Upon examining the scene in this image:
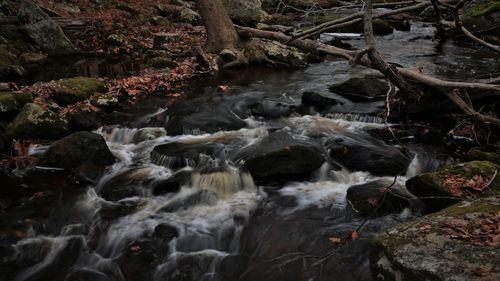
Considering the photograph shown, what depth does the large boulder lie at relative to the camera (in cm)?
1595

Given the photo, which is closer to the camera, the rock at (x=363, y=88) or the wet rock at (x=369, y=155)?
the wet rock at (x=369, y=155)

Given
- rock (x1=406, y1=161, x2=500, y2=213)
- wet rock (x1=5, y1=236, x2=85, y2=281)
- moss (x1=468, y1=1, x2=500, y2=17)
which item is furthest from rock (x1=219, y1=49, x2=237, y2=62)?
→ moss (x1=468, y1=1, x2=500, y2=17)

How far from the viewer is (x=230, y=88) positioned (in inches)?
491

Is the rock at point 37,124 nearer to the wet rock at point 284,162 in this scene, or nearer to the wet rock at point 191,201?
the wet rock at point 191,201

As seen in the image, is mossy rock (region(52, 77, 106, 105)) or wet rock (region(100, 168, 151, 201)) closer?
wet rock (region(100, 168, 151, 201))

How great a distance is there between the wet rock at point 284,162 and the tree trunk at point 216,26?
26.2 ft

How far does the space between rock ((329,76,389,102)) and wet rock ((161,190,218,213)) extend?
531 centimetres

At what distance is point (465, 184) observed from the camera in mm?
5914

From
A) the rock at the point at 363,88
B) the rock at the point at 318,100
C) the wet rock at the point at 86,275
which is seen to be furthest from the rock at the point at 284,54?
the wet rock at the point at 86,275

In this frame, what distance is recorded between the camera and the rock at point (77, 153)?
793 cm

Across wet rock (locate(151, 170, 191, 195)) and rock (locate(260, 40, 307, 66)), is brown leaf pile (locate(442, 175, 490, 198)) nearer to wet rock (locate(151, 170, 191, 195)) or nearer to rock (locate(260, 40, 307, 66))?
wet rock (locate(151, 170, 191, 195))

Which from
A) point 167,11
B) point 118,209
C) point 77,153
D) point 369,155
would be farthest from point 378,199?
point 167,11

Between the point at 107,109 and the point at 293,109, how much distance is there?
15.0 feet

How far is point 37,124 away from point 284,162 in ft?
16.9
